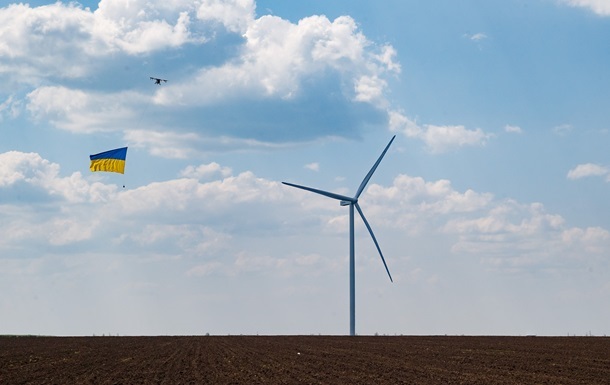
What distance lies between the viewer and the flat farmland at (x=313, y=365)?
1551 inches

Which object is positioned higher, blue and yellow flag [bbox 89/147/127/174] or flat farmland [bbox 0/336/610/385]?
blue and yellow flag [bbox 89/147/127/174]

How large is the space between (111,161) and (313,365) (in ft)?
110

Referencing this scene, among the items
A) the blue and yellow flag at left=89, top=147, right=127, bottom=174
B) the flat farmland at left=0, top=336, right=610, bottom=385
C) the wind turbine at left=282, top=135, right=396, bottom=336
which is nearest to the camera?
the flat farmland at left=0, top=336, right=610, bottom=385

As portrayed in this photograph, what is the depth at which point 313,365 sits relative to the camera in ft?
155

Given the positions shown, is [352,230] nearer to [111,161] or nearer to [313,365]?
[111,161]

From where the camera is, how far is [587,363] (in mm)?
47719

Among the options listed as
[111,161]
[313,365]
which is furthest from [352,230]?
[313,365]

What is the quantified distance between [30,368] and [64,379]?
7668mm

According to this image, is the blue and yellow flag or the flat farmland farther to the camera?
the blue and yellow flag

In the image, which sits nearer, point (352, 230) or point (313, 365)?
point (313, 365)

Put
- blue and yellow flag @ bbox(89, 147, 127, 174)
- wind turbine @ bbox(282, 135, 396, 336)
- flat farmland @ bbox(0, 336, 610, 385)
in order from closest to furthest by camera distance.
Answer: flat farmland @ bbox(0, 336, 610, 385) → blue and yellow flag @ bbox(89, 147, 127, 174) → wind turbine @ bbox(282, 135, 396, 336)

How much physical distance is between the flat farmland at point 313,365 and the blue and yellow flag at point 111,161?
49.9 ft

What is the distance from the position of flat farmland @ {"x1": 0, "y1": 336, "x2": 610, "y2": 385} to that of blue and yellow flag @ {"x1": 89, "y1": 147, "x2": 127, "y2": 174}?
15.2 metres

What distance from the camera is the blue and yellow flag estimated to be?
74.1 m
